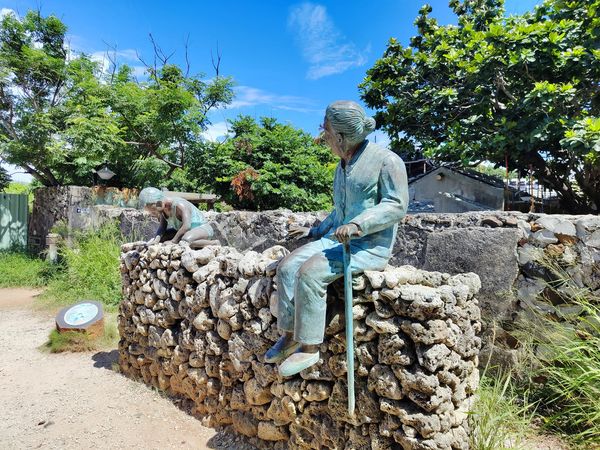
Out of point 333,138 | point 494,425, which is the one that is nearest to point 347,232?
point 333,138

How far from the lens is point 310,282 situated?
202 centimetres

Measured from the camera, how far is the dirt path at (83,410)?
3.03 metres

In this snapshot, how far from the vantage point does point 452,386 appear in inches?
83.9

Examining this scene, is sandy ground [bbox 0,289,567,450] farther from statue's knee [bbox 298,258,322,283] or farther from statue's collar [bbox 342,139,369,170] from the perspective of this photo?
statue's collar [bbox 342,139,369,170]

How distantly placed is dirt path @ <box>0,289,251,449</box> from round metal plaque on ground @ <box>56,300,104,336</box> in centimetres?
33

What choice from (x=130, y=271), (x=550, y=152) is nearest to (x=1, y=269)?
(x=130, y=271)

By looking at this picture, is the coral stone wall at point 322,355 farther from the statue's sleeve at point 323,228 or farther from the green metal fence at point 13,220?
the green metal fence at point 13,220

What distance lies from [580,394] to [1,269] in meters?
11.3

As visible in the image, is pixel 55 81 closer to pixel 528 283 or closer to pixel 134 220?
pixel 134 220

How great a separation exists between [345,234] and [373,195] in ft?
1.11

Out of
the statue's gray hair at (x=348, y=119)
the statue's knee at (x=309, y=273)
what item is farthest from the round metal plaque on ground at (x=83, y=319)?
the statue's gray hair at (x=348, y=119)

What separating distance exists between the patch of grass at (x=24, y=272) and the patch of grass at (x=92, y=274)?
0.46m

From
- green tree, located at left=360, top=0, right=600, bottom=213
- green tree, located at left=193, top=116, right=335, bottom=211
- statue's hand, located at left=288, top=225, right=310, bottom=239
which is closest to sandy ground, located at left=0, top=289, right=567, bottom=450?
statue's hand, located at left=288, top=225, right=310, bottom=239

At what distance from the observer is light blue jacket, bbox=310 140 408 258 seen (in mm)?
1985
